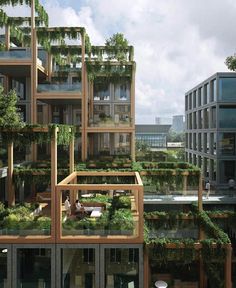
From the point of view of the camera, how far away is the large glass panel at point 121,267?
56.4 ft

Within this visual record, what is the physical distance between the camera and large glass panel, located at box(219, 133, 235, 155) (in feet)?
122

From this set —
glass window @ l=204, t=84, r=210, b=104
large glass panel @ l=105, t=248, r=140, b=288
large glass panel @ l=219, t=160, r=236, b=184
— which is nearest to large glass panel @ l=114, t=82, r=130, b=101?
glass window @ l=204, t=84, r=210, b=104

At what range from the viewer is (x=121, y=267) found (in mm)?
17250

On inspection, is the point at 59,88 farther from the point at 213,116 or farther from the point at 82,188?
the point at 213,116

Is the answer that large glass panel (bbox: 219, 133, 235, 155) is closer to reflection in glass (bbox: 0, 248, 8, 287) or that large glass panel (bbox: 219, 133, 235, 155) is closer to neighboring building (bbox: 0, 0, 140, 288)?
neighboring building (bbox: 0, 0, 140, 288)

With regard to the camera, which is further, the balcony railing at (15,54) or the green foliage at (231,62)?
the green foliage at (231,62)

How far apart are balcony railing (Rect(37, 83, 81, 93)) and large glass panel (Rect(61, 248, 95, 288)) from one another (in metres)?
15.3

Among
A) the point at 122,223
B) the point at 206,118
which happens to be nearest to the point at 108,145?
the point at 206,118

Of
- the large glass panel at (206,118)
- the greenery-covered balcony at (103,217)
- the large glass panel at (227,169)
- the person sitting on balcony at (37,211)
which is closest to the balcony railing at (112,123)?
the greenery-covered balcony at (103,217)

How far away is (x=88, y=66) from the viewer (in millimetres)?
30203

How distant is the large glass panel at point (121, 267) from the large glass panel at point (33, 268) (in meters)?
2.95

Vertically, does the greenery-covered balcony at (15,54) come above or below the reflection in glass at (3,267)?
above

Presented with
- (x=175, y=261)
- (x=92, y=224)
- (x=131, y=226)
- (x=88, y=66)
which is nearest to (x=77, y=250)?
(x=92, y=224)

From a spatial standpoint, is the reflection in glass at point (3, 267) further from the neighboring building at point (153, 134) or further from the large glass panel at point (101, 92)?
the neighboring building at point (153, 134)
